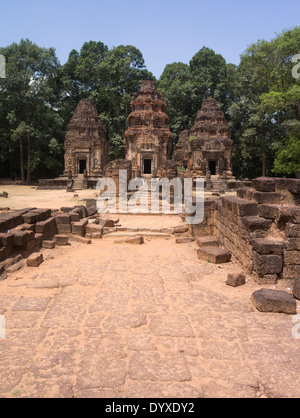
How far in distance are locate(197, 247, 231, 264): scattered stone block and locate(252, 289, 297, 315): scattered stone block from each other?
203 centimetres

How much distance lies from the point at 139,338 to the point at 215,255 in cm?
313

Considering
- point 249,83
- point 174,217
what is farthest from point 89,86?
point 174,217

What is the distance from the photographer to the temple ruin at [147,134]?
81.5ft

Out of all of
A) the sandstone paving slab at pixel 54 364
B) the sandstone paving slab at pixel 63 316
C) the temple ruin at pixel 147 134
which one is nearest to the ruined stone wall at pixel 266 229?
the sandstone paving slab at pixel 63 316

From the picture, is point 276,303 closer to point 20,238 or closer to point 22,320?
point 22,320

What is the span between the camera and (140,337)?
3.27 metres

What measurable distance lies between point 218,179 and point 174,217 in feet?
52.5

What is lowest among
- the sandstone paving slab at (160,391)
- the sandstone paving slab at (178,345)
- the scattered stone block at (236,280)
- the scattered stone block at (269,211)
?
the sandstone paving slab at (160,391)

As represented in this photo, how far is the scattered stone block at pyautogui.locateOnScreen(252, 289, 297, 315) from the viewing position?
12.3ft

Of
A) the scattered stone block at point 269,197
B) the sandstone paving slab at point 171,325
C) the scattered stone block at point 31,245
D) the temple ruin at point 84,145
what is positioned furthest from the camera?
the temple ruin at point 84,145

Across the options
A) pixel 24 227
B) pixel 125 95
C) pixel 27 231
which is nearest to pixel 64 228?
pixel 24 227

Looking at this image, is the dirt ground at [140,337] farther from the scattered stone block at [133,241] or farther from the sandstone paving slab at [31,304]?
the scattered stone block at [133,241]

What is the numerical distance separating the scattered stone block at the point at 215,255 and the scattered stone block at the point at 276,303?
203 cm
